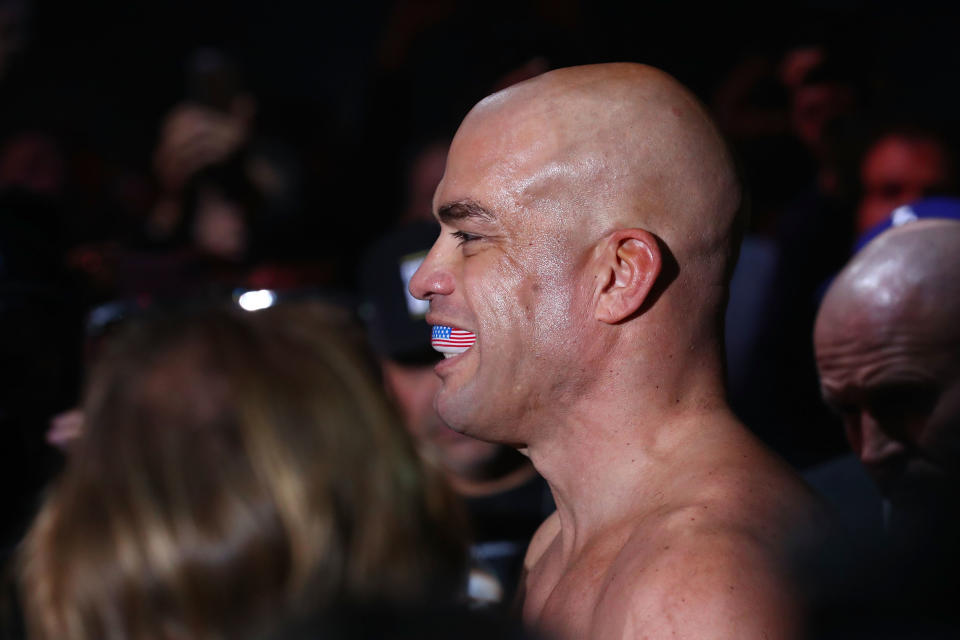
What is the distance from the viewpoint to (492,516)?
10.1 ft

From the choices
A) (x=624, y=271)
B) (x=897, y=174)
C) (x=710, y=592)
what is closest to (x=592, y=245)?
(x=624, y=271)

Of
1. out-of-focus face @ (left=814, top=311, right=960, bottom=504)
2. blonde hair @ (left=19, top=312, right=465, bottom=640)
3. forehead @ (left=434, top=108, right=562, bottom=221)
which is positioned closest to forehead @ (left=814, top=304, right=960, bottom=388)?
out-of-focus face @ (left=814, top=311, right=960, bottom=504)

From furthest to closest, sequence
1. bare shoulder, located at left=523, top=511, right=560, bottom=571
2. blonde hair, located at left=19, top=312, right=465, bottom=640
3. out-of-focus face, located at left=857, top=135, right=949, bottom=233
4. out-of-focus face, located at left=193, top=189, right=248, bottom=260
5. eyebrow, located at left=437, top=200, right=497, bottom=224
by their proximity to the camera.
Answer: out-of-focus face, located at left=193, top=189, right=248, bottom=260 < out-of-focus face, located at left=857, top=135, right=949, bottom=233 < bare shoulder, located at left=523, top=511, right=560, bottom=571 < eyebrow, located at left=437, top=200, right=497, bottom=224 < blonde hair, located at left=19, top=312, right=465, bottom=640

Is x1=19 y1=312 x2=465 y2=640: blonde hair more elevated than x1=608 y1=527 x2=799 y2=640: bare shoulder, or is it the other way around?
x1=19 y1=312 x2=465 y2=640: blonde hair

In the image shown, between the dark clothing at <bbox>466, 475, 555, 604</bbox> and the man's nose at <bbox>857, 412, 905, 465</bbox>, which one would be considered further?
the dark clothing at <bbox>466, 475, 555, 604</bbox>

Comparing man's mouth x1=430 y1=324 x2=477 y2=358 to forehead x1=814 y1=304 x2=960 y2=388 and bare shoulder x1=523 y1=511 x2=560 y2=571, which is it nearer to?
bare shoulder x1=523 y1=511 x2=560 y2=571

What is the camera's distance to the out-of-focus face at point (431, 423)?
10.1 ft

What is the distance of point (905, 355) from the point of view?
90.0 inches

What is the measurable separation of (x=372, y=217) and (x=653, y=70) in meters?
2.77

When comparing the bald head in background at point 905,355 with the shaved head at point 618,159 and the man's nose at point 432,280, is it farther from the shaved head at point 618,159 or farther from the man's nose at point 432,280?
the man's nose at point 432,280

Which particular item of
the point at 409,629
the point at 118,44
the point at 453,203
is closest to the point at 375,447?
the point at 409,629

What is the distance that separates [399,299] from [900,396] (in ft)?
→ 4.87

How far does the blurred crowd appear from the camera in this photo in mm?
1192

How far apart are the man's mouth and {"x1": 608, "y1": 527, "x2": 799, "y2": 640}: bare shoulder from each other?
468 mm
